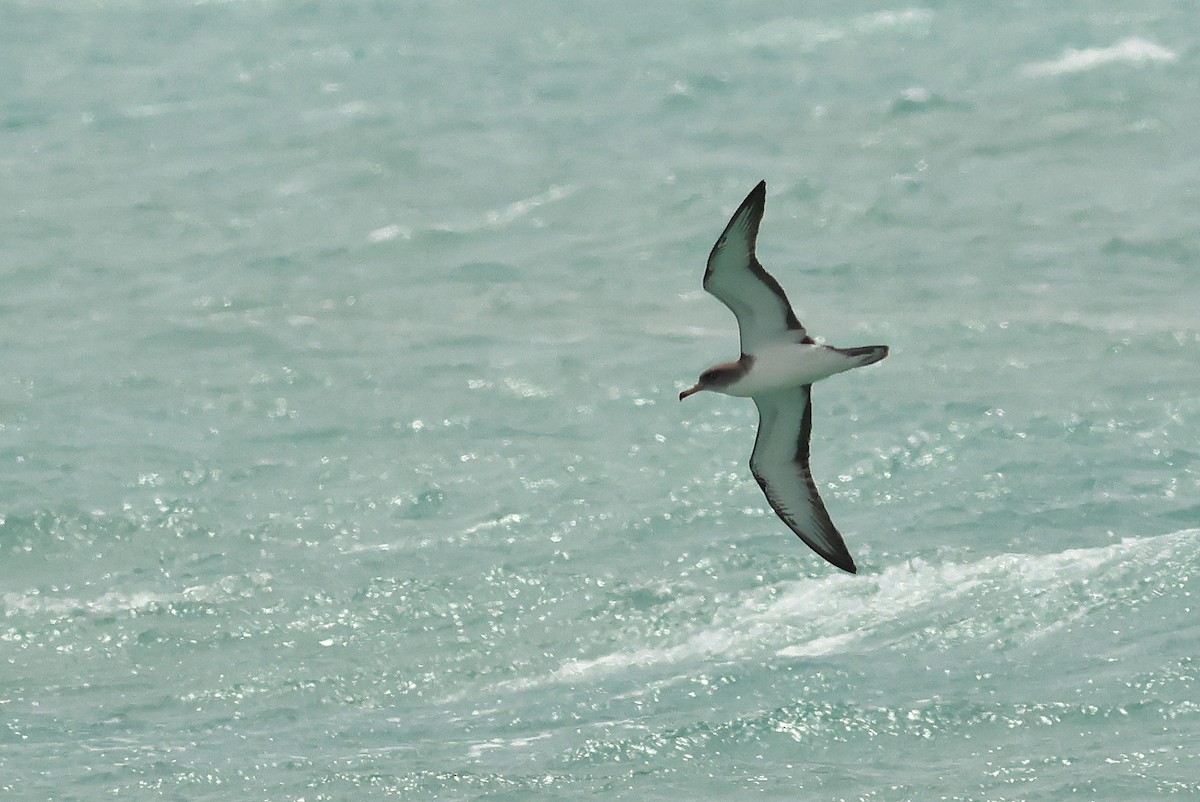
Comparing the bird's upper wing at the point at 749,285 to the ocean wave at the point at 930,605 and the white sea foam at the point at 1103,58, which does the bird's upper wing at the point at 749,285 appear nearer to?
the ocean wave at the point at 930,605

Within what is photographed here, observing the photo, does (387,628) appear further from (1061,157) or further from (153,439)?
(1061,157)

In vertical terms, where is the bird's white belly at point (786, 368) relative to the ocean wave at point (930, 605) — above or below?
above

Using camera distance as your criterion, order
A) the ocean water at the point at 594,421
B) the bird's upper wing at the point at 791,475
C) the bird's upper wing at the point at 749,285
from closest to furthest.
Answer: the bird's upper wing at the point at 749,285
the bird's upper wing at the point at 791,475
the ocean water at the point at 594,421

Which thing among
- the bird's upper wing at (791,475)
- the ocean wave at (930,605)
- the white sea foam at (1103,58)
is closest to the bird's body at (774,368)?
the bird's upper wing at (791,475)

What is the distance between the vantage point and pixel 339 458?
26.7 meters

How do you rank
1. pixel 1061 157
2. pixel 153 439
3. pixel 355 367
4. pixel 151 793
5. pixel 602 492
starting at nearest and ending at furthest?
1. pixel 151 793
2. pixel 602 492
3. pixel 153 439
4. pixel 355 367
5. pixel 1061 157

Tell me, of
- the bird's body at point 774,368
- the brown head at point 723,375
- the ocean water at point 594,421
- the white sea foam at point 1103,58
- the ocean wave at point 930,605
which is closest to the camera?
the bird's body at point 774,368

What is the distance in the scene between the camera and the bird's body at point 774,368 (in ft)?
48.4

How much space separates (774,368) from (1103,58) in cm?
2805

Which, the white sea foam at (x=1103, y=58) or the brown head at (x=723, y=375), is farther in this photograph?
the white sea foam at (x=1103, y=58)

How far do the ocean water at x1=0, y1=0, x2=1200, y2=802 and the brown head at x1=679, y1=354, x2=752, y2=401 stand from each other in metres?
5.60

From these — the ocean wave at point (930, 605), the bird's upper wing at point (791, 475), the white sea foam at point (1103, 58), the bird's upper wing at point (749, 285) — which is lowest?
the ocean wave at point (930, 605)

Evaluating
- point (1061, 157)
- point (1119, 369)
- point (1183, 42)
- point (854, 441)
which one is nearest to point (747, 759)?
point (854, 441)

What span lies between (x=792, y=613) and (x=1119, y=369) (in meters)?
8.39
